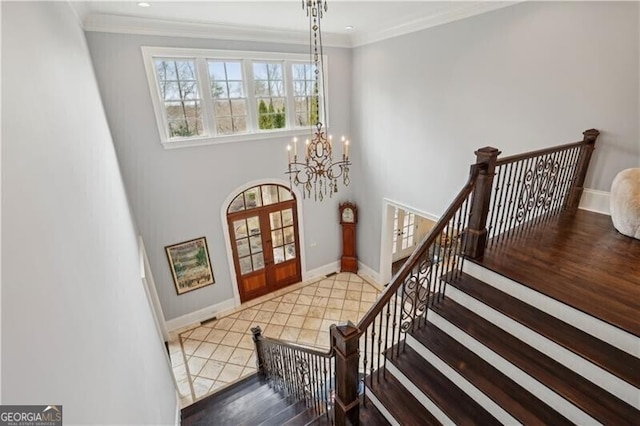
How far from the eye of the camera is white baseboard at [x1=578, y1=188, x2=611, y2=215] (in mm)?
3340

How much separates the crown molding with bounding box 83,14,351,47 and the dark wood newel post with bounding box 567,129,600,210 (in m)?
4.27

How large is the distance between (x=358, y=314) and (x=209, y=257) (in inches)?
117

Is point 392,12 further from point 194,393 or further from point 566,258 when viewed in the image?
point 194,393

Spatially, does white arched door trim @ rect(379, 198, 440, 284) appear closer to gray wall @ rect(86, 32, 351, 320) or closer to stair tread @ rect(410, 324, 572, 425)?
gray wall @ rect(86, 32, 351, 320)

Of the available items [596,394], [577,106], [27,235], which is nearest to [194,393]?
[27,235]

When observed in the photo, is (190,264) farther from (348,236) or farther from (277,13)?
(277,13)

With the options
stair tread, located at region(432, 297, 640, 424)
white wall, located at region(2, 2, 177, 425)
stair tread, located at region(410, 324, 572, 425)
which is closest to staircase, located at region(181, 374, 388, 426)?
stair tread, located at region(410, 324, 572, 425)

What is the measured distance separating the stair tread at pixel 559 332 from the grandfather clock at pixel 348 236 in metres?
4.10

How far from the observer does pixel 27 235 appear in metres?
1.04

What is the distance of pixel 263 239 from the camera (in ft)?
20.0

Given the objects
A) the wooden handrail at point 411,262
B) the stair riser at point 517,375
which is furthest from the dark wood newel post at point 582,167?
the stair riser at point 517,375

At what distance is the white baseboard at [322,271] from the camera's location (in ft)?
22.3

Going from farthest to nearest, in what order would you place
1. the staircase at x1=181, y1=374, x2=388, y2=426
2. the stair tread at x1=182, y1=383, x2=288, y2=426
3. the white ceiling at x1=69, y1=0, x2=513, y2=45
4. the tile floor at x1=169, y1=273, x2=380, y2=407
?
the tile floor at x1=169, y1=273, x2=380, y2=407 → the white ceiling at x1=69, y1=0, x2=513, y2=45 → the stair tread at x1=182, y1=383, x2=288, y2=426 → the staircase at x1=181, y1=374, x2=388, y2=426

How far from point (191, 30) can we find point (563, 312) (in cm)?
546
